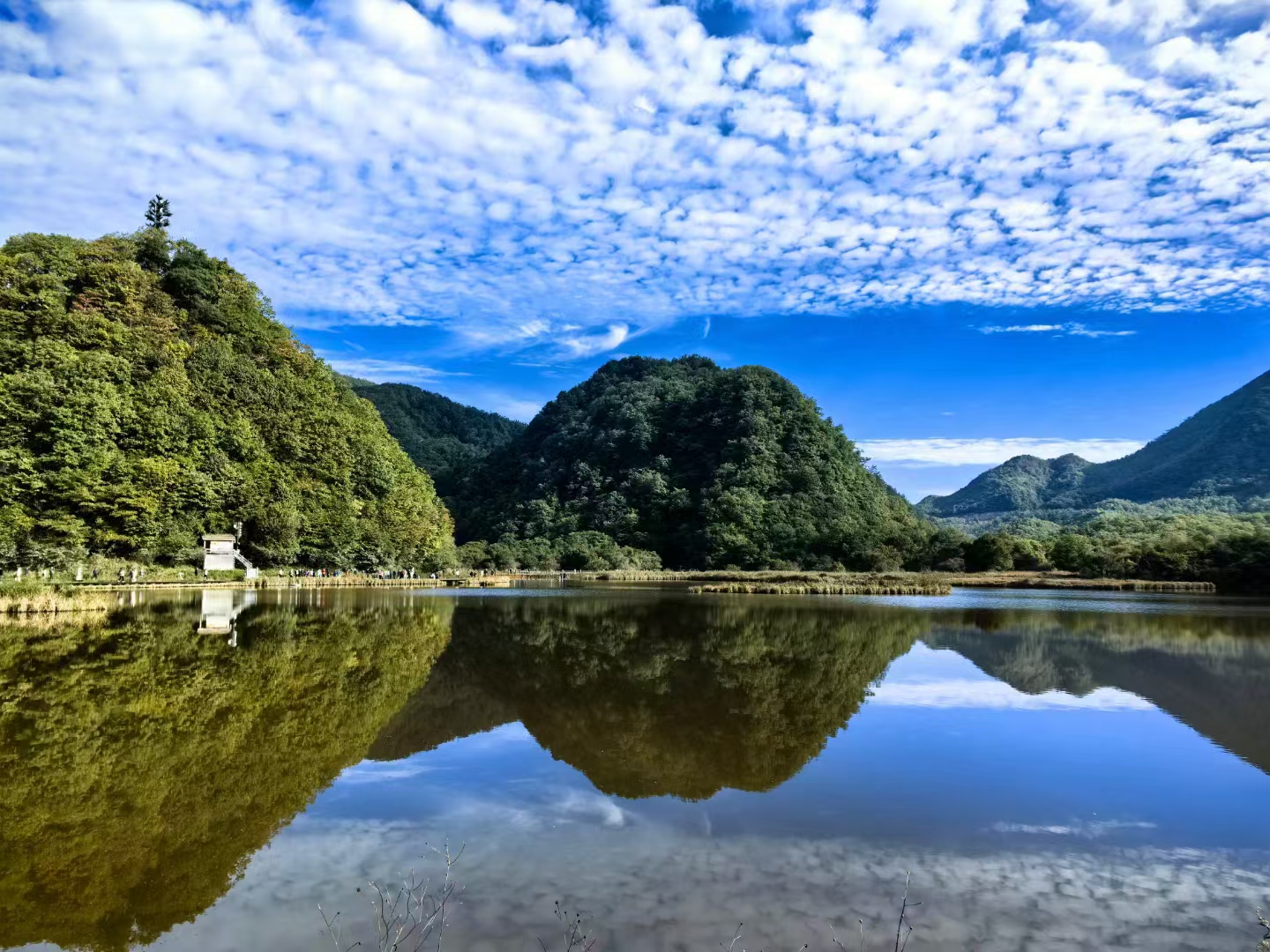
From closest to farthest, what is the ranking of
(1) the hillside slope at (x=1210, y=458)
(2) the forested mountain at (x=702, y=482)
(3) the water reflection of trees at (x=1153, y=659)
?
1. (3) the water reflection of trees at (x=1153, y=659)
2. (2) the forested mountain at (x=702, y=482)
3. (1) the hillside slope at (x=1210, y=458)

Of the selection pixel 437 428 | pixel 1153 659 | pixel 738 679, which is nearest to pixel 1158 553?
pixel 1153 659

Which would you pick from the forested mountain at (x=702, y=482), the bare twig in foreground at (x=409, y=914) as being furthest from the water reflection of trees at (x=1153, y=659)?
the forested mountain at (x=702, y=482)

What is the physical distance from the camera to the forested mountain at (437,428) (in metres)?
119

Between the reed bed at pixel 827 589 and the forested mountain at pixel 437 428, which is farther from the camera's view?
the forested mountain at pixel 437 428

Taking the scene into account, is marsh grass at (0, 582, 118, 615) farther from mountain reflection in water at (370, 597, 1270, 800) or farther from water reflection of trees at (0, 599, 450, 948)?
mountain reflection in water at (370, 597, 1270, 800)

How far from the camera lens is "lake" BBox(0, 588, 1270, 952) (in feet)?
15.8

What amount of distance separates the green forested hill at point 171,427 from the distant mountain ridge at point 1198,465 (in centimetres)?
12090

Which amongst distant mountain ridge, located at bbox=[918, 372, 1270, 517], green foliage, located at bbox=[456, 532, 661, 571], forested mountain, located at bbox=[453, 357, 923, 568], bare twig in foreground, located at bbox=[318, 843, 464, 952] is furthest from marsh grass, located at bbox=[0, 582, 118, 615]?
distant mountain ridge, located at bbox=[918, 372, 1270, 517]

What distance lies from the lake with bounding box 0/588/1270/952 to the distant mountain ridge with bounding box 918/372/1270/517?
434 feet

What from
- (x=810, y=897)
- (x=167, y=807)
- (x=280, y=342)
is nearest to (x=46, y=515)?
(x=280, y=342)

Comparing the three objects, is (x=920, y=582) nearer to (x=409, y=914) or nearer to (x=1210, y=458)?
(x=409, y=914)

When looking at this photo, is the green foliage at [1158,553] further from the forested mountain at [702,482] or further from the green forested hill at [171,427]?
the green forested hill at [171,427]

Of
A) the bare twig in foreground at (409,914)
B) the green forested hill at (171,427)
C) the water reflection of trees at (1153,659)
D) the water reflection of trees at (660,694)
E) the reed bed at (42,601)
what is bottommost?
the water reflection of trees at (1153,659)

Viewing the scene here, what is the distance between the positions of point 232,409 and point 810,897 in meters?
53.3
